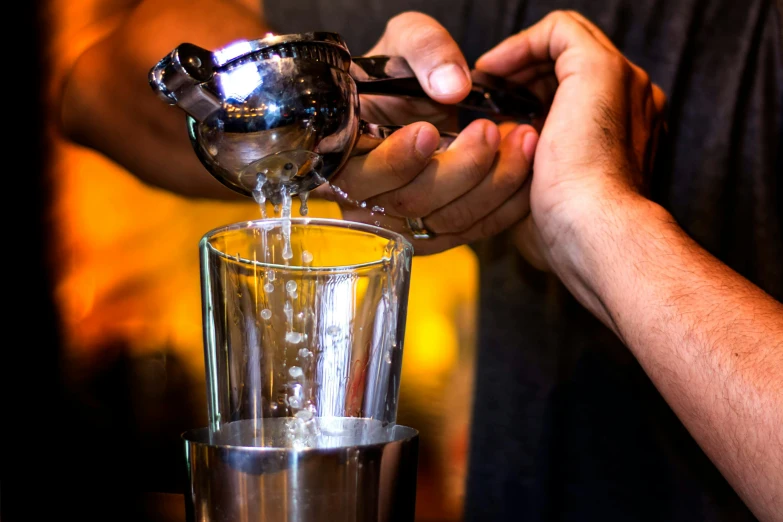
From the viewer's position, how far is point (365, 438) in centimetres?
42

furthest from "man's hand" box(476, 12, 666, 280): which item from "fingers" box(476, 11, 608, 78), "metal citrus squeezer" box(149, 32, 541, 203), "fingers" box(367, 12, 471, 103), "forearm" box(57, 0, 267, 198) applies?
"forearm" box(57, 0, 267, 198)

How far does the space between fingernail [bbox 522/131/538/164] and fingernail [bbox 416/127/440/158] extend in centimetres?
14

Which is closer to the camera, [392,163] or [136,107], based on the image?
[392,163]

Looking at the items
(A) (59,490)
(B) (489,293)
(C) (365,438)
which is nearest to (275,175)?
(C) (365,438)

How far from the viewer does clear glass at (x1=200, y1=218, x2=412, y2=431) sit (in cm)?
42

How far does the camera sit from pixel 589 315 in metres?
0.89

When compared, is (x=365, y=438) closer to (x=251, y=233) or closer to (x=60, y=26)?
(x=251, y=233)

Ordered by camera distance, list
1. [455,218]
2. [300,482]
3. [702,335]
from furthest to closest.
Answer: [455,218] < [702,335] < [300,482]

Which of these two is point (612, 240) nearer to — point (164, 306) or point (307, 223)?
point (307, 223)

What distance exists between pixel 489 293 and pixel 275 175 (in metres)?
0.46

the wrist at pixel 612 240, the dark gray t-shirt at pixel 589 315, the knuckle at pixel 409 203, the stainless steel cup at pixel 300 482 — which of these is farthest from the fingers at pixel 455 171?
the stainless steel cup at pixel 300 482

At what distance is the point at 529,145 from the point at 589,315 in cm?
27

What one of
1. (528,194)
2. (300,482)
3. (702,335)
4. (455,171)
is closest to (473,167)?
(455,171)

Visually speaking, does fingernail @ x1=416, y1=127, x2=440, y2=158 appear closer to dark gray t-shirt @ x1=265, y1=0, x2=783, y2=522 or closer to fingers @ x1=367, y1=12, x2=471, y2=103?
fingers @ x1=367, y1=12, x2=471, y2=103
